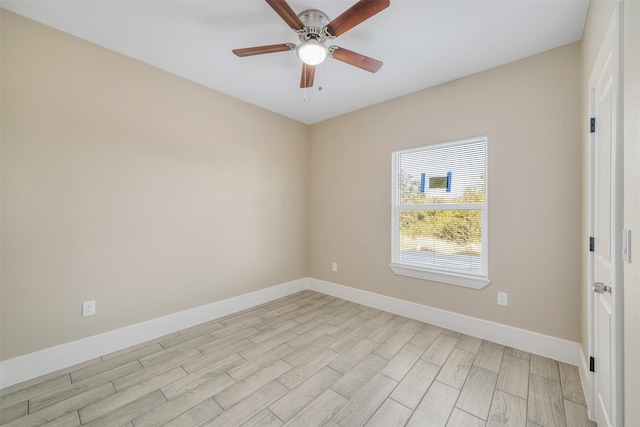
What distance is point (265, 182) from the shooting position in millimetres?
3688

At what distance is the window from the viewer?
8.85ft

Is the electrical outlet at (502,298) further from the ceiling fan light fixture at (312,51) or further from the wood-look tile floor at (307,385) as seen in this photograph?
the ceiling fan light fixture at (312,51)

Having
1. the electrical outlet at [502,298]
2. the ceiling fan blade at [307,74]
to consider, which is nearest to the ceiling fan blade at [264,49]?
the ceiling fan blade at [307,74]

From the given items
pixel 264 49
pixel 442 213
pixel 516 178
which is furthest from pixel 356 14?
pixel 442 213

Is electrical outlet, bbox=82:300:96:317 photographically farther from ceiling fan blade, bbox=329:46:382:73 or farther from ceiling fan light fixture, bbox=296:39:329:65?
ceiling fan blade, bbox=329:46:382:73

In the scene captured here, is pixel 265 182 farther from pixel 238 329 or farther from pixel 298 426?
pixel 298 426

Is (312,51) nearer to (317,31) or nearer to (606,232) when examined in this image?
(317,31)

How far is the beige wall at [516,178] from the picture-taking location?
2188 millimetres

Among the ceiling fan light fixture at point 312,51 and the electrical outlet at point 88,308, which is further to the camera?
the electrical outlet at point 88,308

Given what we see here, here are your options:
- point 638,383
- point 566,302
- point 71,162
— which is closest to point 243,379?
point 638,383

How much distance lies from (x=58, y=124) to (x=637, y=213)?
11.6 ft

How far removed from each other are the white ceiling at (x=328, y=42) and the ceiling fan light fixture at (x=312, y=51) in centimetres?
24

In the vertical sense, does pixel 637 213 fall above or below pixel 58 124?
below

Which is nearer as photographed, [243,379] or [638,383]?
[638,383]
